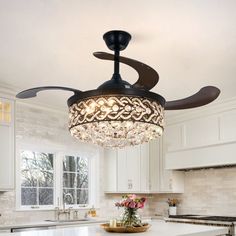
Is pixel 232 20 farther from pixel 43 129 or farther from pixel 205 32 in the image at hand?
pixel 43 129

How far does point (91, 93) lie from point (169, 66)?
1.42 m

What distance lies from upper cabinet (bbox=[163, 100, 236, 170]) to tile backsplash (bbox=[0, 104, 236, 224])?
408mm

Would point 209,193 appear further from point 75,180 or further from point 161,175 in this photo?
point 75,180

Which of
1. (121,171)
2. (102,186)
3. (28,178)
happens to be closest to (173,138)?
(121,171)

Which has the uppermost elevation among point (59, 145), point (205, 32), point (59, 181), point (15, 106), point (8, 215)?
point (205, 32)

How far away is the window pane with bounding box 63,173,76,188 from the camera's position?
5699 mm

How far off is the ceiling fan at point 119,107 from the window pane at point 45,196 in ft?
8.55

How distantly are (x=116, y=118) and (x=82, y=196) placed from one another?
136 inches

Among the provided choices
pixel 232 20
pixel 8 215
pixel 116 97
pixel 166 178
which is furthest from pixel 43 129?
pixel 232 20

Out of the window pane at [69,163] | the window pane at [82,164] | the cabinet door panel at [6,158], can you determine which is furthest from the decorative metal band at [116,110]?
the window pane at [82,164]

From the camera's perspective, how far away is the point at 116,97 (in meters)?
2.77

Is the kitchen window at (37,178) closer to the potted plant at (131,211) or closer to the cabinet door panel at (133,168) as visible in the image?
the cabinet door panel at (133,168)

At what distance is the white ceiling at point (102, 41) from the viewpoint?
269cm

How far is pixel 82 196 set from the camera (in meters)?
5.90
